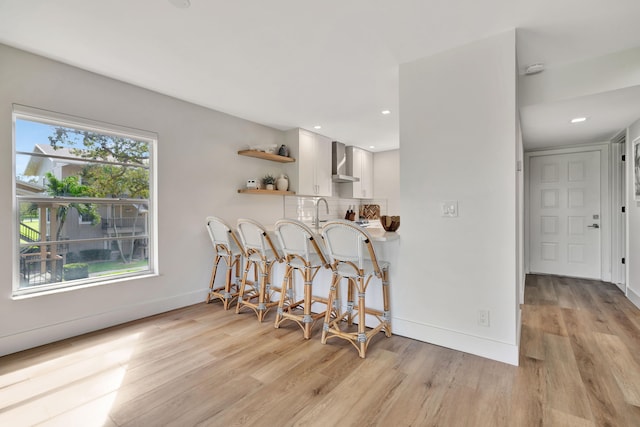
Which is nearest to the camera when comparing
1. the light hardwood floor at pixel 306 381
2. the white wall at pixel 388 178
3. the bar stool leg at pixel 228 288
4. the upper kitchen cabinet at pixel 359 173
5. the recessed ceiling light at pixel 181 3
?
the light hardwood floor at pixel 306 381

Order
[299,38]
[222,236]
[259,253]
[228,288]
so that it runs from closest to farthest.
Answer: [299,38]
[259,253]
[222,236]
[228,288]

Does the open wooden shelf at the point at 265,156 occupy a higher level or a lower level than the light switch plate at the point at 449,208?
higher

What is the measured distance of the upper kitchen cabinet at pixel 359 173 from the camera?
551 centimetres

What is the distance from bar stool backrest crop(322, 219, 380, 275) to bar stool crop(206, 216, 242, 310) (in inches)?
47.9

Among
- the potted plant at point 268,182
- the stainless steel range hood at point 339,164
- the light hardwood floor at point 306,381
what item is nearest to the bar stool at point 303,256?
the light hardwood floor at point 306,381

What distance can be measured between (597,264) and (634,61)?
3.30 metres

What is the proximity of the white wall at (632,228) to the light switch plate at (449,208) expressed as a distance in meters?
2.68

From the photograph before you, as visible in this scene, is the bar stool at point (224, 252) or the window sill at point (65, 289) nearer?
the window sill at point (65, 289)

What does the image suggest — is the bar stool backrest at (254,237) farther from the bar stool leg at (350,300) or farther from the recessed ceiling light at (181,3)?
the recessed ceiling light at (181,3)

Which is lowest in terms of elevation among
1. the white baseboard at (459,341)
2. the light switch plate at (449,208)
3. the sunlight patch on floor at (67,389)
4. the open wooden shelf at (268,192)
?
the sunlight patch on floor at (67,389)

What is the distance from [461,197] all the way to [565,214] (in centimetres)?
359

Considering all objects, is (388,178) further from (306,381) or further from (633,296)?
(306,381)

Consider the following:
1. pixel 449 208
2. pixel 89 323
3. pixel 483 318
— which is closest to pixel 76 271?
pixel 89 323

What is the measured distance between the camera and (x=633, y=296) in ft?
11.3
